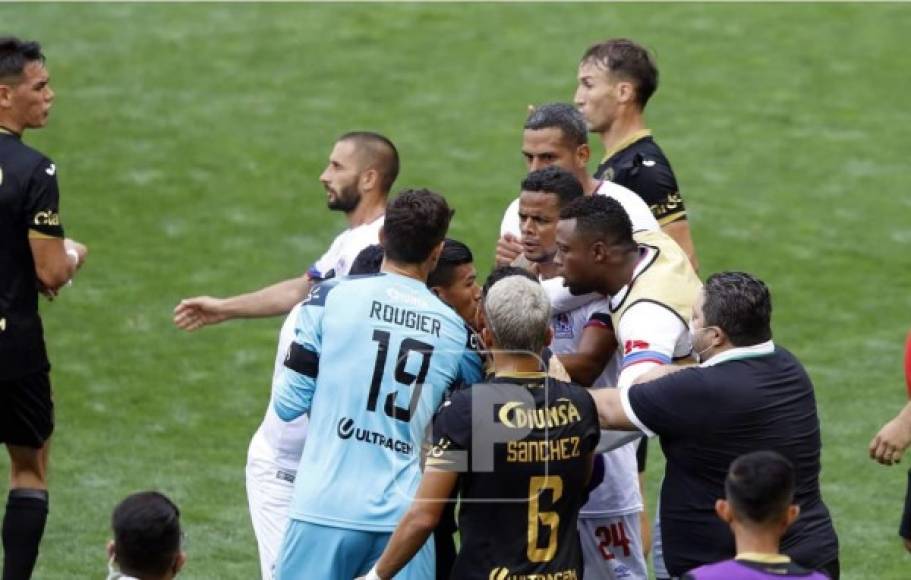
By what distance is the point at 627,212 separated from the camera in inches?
262

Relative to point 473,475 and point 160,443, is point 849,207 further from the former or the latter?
point 473,475

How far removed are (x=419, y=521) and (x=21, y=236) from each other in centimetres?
292

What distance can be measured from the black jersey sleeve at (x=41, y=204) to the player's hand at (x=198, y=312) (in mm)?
663

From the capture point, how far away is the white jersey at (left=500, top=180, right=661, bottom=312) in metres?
6.57

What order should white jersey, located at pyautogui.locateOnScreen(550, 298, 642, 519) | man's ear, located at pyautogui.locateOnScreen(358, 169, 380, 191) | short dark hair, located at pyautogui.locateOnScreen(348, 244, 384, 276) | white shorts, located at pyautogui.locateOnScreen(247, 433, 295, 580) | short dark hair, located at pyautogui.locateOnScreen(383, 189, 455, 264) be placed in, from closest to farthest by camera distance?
short dark hair, located at pyautogui.locateOnScreen(383, 189, 455, 264), short dark hair, located at pyautogui.locateOnScreen(348, 244, 384, 276), white jersey, located at pyautogui.locateOnScreen(550, 298, 642, 519), white shorts, located at pyautogui.locateOnScreen(247, 433, 295, 580), man's ear, located at pyautogui.locateOnScreen(358, 169, 380, 191)

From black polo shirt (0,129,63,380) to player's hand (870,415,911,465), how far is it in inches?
145

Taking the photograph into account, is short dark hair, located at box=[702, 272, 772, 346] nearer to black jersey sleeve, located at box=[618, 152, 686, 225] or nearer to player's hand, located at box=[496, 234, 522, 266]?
player's hand, located at box=[496, 234, 522, 266]

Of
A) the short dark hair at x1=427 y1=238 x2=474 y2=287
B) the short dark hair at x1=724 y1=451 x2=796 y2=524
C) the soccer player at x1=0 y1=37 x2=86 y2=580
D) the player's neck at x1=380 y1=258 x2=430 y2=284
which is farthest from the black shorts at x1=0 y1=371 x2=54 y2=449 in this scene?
the short dark hair at x1=724 y1=451 x2=796 y2=524

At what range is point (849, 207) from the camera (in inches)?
557

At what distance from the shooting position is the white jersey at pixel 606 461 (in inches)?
262

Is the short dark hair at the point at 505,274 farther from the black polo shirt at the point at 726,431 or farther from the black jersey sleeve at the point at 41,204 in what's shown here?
the black jersey sleeve at the point at 41,204

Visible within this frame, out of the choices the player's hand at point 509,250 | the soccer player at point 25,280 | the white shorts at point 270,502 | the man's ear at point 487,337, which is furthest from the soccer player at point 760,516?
the soccer player at point 25,280

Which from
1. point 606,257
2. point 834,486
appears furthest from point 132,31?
point 606,257

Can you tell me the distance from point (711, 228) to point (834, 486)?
450cm
